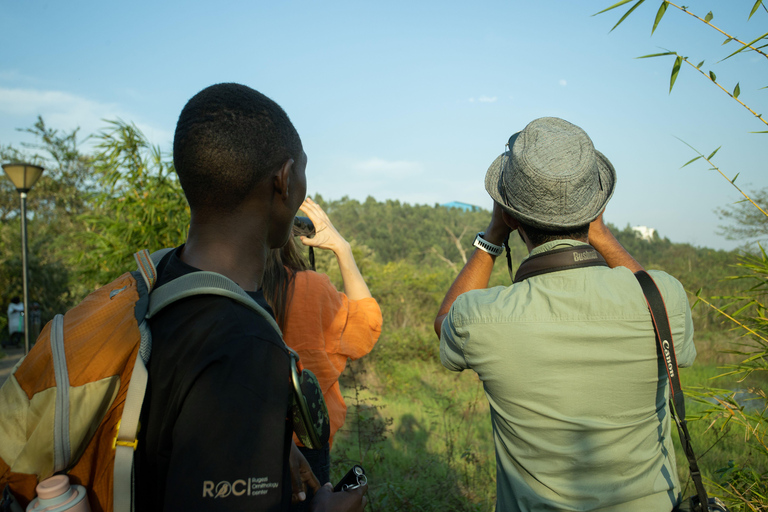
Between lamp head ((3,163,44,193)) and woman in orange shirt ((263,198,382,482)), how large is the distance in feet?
31.9

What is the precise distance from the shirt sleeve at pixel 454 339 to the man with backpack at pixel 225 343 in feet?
1.58

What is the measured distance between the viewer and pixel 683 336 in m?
1.41

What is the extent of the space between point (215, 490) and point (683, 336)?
130cm

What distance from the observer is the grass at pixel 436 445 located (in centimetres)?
371

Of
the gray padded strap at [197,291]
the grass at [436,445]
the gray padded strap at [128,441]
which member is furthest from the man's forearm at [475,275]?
the grass at [436,445]

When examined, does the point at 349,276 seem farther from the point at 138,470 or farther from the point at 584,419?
the point at 138,470

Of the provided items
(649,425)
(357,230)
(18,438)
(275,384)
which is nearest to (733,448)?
(649,425)

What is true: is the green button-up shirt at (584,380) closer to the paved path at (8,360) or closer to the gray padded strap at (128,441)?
the gray padded strap at (128,441)

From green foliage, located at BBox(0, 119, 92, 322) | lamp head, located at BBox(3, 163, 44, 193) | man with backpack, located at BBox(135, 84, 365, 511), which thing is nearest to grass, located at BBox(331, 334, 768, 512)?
man with backpack, located at BBox(135, 84, 365, 511)

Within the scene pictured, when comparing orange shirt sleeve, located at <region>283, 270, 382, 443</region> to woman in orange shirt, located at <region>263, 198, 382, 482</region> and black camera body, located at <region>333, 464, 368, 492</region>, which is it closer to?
woman in orange shirt, located at <region>263, 198, 382, 482</region>

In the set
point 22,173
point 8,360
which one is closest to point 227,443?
point 22,173

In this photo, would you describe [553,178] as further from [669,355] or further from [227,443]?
[227,443]

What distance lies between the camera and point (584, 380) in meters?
1.38

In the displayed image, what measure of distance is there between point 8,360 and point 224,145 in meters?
15.9
